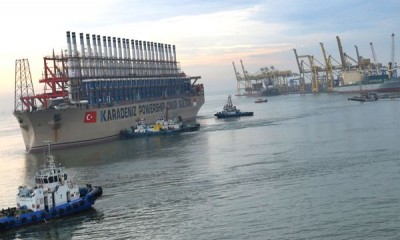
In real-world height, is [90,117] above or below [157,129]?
above

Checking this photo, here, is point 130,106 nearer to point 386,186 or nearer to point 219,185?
point 219,185

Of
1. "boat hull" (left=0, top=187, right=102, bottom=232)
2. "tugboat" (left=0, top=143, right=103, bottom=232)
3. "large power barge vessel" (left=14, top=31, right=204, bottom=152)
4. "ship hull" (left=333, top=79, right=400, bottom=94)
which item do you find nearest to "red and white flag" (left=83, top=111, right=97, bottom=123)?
"large power barge vessel" (left=14, top=31, right=204, bottom=152)

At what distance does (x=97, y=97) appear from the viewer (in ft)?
276

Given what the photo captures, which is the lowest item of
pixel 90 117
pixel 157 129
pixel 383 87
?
pixel 157 129

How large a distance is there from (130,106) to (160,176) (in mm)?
49701

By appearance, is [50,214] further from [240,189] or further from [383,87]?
[383,87]

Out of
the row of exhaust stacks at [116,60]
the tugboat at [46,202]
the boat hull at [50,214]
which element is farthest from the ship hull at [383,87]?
the tugboat at [46,202]

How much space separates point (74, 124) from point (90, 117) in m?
3.68

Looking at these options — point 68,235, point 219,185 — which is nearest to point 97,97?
point 219,185

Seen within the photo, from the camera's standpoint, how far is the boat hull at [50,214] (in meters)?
30.1

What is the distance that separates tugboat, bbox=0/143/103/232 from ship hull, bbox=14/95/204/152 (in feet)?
96.0

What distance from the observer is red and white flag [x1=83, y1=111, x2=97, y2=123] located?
251ft

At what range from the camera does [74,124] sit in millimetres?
74188

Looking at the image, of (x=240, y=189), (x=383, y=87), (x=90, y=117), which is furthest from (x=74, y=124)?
(x=383, y=87)
